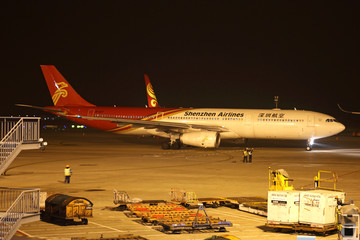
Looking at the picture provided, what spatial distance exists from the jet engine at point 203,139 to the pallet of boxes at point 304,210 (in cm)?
2634

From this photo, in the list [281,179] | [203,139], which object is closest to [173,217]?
[281,179]

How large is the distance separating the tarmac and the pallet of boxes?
0.38 meters

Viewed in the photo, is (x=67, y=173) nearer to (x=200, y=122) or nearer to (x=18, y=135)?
(x=18, y=135)

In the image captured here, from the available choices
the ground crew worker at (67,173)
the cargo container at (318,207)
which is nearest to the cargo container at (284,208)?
the cargo container at (318,207)

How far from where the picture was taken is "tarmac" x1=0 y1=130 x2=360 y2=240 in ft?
54.4

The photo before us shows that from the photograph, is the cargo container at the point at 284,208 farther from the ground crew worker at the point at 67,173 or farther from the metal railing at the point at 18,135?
the ground crew worker at the point at 67,173

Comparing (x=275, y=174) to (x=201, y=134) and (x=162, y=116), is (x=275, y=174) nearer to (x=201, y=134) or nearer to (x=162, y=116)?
(x=201, y=134)

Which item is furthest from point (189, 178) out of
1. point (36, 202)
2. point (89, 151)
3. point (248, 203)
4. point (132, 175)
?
point (89, 151)

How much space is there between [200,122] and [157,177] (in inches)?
815

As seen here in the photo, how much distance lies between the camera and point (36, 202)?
47.5 feet

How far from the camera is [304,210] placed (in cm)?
1698

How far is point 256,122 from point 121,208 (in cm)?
2899

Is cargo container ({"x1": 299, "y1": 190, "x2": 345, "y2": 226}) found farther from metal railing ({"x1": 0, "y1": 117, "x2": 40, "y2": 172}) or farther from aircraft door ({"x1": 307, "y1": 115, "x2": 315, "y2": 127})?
aircraft door ({"x1": 307, "y1": 115, "x2": 315, "y2": 127})

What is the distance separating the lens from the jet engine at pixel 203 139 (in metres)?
43.8
